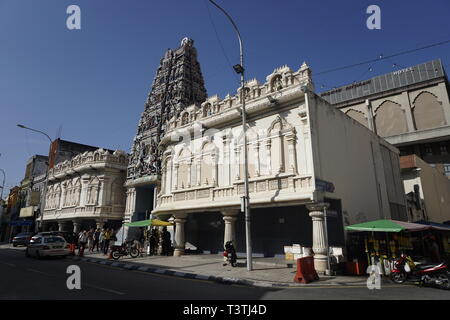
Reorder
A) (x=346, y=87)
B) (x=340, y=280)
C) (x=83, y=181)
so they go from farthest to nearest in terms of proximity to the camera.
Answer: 1. (x=346, y=87)
2. (x=83, y=181)
3. (x=340, y=280)

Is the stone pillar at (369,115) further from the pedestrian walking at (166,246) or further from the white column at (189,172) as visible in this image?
the pedestrian walking at (166,246)

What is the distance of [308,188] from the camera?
13461mm

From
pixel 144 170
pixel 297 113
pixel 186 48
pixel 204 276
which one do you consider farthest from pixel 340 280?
pixel 186 48

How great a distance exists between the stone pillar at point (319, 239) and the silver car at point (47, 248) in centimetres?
1563

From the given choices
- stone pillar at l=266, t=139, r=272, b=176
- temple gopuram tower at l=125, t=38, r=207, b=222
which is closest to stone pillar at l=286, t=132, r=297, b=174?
stone pillar at l=266, t=139, r=272, b=176

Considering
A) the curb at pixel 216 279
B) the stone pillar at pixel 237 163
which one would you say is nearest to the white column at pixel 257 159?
the stone pillar at pixel 237 163

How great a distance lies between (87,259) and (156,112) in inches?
740

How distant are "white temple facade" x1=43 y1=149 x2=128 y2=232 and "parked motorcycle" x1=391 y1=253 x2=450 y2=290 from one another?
29.6 meters

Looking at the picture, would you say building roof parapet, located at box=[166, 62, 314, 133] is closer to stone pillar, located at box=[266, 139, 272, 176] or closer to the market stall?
stone pillar, located at box=[266, 139, 272, 176]

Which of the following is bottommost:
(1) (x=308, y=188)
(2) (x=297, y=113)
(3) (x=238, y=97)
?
(1) (x=308, y=188)

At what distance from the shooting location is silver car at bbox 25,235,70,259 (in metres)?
17.4

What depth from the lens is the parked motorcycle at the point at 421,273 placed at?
9.57 meters

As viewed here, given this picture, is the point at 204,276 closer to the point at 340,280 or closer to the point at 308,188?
the point at 340,280
